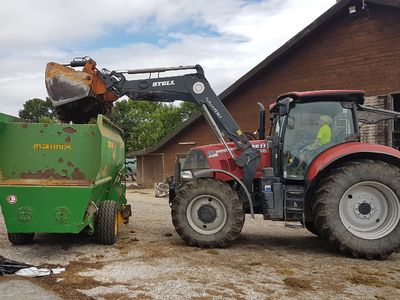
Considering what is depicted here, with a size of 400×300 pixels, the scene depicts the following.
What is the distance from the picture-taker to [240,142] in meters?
8.17

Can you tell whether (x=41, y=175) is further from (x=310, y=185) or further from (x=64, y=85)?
(x=310, y=185)

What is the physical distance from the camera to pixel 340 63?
1529 centimetres

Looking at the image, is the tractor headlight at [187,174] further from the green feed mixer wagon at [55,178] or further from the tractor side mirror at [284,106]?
the tractor side mirror at [284,106]

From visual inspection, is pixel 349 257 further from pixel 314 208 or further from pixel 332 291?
pixel 332 291

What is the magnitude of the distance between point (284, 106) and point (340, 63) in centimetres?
869

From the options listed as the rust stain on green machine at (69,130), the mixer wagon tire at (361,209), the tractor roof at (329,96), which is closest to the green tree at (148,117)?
the rust stain on green machine at (69,130)

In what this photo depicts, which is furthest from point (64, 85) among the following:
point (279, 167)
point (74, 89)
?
point (279, 167)

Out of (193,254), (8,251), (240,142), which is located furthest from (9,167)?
(240,142)

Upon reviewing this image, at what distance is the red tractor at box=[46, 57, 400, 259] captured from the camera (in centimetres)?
701

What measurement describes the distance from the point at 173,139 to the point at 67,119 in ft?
48.0

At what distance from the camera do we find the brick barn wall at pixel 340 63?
556 inches

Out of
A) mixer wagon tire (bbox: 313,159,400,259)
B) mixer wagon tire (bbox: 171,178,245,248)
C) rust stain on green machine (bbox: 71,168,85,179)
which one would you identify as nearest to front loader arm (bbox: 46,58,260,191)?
mixer wagon tire (bbox: 171,178,245,248)

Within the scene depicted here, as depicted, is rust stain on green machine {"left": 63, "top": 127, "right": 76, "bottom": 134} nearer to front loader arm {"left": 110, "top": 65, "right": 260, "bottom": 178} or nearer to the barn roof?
front loader arm {"left": 110, "top": 65, "right": 260, "bottom": 178}

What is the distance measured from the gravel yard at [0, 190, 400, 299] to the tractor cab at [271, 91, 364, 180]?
1.49 meters
